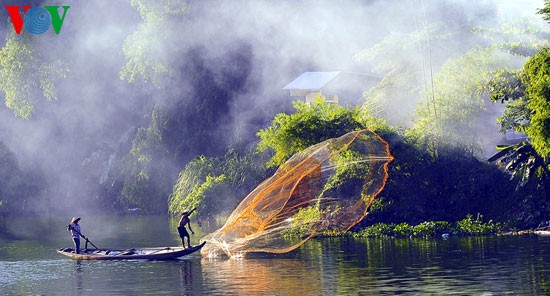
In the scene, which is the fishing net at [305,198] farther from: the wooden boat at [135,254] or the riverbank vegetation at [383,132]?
the riverbank vegetation at [383,132]

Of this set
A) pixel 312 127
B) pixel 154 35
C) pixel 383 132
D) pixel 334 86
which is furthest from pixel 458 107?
pixel 154 35

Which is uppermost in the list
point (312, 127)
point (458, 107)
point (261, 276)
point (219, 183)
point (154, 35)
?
point (154, 35)

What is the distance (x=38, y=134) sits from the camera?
387 ft

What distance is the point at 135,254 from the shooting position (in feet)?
170

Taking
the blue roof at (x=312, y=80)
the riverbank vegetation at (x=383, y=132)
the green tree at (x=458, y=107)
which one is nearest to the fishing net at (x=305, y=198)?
the riverbank vegetation at (x=383, y=132)

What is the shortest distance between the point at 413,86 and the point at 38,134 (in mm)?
56519

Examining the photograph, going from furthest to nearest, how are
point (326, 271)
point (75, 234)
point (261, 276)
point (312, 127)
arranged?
point (312, 127) < point (75, 234) < point (326, 271) < point (261, 276)

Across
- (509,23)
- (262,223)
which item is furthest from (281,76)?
(262,223)

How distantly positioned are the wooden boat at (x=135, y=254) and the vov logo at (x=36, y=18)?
58043mm

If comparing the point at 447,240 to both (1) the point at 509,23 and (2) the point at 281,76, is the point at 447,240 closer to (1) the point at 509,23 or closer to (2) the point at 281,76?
(1) the point at 509,23

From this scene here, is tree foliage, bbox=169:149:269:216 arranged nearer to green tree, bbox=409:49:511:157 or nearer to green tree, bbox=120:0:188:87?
green tree, bbox=409:49:511:157

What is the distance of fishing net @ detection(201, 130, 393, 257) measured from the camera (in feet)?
158

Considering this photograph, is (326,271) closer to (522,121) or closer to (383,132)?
(383,132)

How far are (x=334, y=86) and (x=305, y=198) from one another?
135 ft
